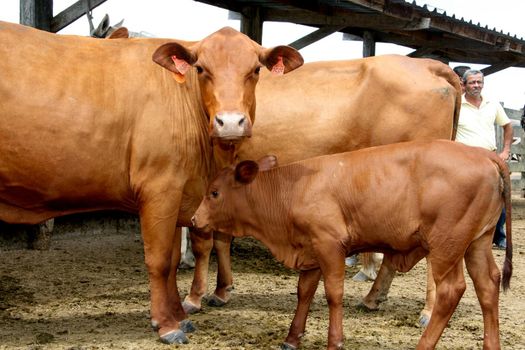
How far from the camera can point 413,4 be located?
10070 millimetres

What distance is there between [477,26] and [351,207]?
8.21 meters

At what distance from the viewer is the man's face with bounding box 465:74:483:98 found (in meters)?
8.26

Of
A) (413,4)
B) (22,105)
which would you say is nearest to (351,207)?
(22,105)

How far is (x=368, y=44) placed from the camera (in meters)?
11.8

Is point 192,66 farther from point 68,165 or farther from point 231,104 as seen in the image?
point 68,165

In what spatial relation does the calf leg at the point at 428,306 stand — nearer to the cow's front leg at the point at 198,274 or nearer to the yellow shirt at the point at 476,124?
the cow's front leg at the point at 198,274

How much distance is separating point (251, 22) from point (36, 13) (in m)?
2.93

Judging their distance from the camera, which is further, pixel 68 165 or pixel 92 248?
pixel 92 248

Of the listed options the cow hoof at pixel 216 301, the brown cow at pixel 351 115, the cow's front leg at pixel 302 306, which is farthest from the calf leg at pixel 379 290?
the cow's front leg at pixel 302 306

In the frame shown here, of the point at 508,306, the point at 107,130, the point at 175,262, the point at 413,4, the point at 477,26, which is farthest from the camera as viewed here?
the point at 477,26

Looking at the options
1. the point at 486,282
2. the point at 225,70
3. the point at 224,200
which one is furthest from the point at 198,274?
the point at 486,282

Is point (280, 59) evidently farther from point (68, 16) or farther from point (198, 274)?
point (68, 16)

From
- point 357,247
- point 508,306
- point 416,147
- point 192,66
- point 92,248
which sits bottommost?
point 92,248

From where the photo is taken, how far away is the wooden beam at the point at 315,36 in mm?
10102
